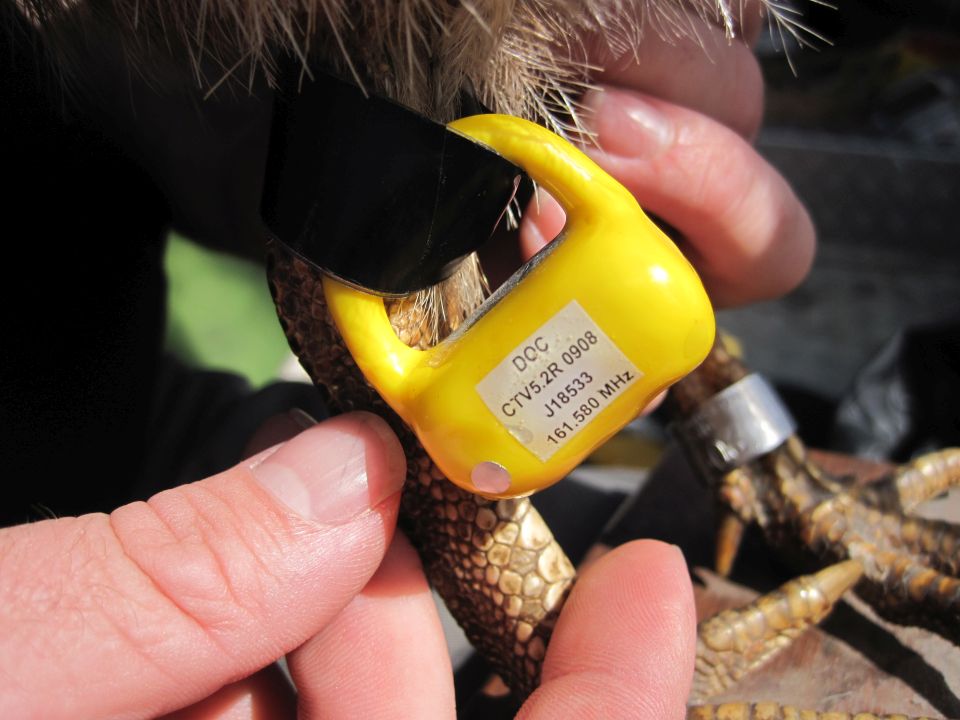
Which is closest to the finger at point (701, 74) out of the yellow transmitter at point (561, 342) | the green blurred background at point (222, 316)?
the yellow transmitter at point (561, 342)

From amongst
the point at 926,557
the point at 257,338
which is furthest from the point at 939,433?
the point at 257,338

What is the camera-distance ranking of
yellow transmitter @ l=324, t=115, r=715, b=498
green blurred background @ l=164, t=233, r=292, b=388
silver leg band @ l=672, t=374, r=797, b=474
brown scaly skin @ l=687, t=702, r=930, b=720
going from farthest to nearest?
green blurred background @ l=164, t=233, r=292, b=388 → silver leg band @ l=672, t=374, r=797, b=474 → brown scaly skin @ l=687, t=702, r=930, b=720 → yellow transmitter @ l=324, t=115, r=715, b=498

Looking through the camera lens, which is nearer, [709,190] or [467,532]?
[467,532]

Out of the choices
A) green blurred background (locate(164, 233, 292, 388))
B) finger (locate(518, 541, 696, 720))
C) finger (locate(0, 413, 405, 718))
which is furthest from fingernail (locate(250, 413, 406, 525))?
green blurred background (locate(164, 233, 292, 388))

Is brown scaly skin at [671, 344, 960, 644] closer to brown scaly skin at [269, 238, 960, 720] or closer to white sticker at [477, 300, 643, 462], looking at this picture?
brown scaly skin at [269, 238, 960, 720]

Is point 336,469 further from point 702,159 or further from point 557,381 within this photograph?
point 702,159

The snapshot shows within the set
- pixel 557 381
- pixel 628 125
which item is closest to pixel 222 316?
pixel 628 125

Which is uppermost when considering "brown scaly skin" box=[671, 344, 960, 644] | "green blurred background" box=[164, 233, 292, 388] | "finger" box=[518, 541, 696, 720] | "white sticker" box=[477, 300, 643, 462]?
"white sticker" box=[477, 300, 643, 462]
